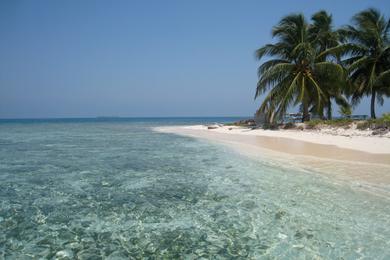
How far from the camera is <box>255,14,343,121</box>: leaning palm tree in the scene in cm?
2109

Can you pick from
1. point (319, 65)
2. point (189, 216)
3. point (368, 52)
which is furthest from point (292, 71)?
point (189, 216)

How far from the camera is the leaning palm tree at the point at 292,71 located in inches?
830

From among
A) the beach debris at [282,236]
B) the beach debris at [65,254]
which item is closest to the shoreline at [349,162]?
the beach debris at [282,236]

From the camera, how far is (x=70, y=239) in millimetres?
3732

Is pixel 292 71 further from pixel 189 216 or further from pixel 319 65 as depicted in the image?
pixel 189 216

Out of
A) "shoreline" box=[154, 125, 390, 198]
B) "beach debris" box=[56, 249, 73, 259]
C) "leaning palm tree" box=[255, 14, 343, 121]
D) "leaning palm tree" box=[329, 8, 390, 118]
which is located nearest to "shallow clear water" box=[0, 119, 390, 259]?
"beach debris" box=[56, 249, 73, 259]

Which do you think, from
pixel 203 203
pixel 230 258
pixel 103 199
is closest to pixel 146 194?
pixel 103 199

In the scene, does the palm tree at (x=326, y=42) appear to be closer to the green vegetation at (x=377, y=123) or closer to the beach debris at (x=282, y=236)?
the green vegetation at (x=377, y=123)

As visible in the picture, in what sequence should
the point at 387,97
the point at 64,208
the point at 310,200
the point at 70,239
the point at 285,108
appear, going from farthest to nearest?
the point at 387,97
the point at 285,108
the point at 310,200
the point at 64,208
the point at 70,239

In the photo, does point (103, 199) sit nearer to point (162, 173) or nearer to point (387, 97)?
point (162, 173)

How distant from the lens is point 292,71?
2220cm

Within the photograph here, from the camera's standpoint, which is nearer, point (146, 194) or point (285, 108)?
point (146, 194)

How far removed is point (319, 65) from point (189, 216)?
62.0 feet

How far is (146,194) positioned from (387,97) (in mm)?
23651
